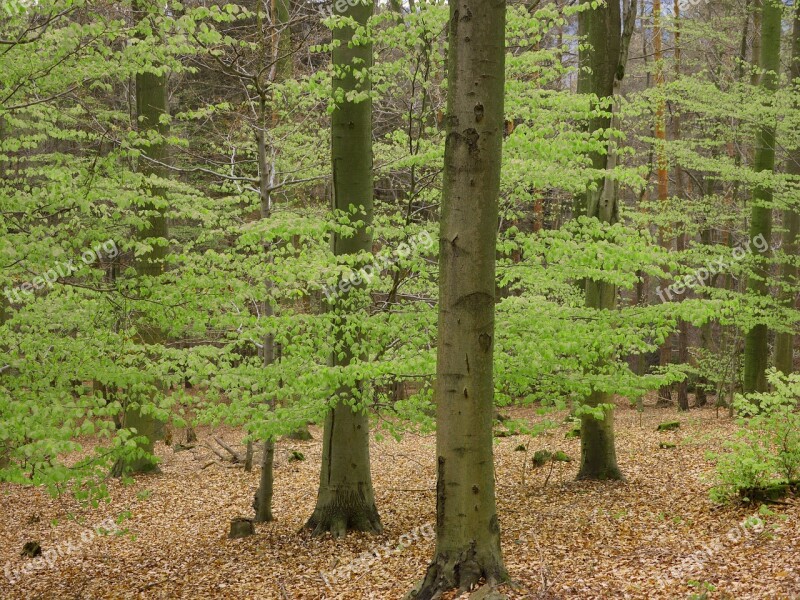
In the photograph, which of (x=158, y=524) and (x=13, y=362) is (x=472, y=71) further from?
(x=158, y=524)

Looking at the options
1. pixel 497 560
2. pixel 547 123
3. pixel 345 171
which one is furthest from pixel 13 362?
pixel 547 123

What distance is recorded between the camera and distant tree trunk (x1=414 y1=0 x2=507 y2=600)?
14.9ft

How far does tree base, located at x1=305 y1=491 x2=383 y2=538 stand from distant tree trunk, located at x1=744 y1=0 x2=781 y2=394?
8.38 meters

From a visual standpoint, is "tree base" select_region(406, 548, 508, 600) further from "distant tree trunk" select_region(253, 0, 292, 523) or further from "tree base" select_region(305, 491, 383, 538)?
"distant tree trunk" select_region(253, 0, 292, 523)

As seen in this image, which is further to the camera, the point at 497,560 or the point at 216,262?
the point at 216,262

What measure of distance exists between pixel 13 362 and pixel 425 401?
3799mm

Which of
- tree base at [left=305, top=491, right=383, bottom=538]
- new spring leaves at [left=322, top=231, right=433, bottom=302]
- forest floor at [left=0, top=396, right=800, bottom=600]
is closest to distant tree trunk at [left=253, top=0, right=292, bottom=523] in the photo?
forest floor at [left=0, top=396, right=800, bottom=600]

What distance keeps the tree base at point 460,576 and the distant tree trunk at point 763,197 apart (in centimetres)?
977

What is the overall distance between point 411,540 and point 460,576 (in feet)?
9.51

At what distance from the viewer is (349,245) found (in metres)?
7.86

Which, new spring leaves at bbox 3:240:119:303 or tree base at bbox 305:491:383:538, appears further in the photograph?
tree base at bbox 305:491:383:538

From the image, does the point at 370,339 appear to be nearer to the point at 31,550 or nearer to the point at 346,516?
the point at 346,516

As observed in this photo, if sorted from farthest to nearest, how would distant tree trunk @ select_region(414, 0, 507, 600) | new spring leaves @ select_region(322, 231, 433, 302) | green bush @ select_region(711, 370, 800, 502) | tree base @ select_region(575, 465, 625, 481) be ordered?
tree base @ select_region(575, 465, 625, 481) → new spring leaves @ select_region(322, 231, 433, 302) → green bush @ select_region(711, 370, 800, 502) → distant tree trunk @ select_region(414, 0, 507, 600)

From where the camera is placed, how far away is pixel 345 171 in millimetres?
7797
